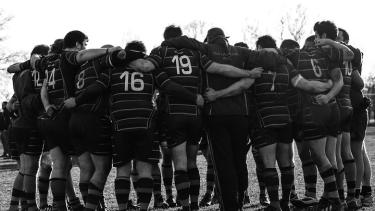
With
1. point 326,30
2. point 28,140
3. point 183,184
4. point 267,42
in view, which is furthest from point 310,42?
point 28,140

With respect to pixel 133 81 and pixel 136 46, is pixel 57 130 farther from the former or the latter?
pixel 136 46

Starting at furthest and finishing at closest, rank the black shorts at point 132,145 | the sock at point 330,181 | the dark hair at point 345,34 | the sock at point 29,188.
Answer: the dark hair at point 345,34
the sock at point 29,188
the sock at point 330,181
the black shorts at point 132,145

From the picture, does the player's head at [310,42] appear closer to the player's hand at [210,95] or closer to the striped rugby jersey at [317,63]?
the striped rugby jersey at [317,63]

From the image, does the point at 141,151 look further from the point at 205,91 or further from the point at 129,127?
the point at 205,91

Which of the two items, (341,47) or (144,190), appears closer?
(144,190)

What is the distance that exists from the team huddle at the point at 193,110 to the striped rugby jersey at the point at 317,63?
0.01m

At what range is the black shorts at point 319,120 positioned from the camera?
7391 mm

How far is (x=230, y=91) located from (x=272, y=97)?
1.95ft

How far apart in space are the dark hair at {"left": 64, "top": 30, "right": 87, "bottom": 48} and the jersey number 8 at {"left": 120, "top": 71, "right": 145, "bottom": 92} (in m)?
1.02

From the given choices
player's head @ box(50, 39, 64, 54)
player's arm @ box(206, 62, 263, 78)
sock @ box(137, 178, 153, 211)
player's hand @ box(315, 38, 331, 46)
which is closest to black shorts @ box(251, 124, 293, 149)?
player's arm @ box(206, 62, 263, 78)

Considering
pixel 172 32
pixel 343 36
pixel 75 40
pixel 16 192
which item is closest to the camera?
pixel 75 40

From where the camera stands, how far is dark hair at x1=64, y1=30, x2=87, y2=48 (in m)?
7.42

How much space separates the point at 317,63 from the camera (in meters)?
7.50

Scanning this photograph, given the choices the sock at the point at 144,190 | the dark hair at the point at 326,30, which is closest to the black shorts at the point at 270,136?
the dark hair at the point at 326,30
